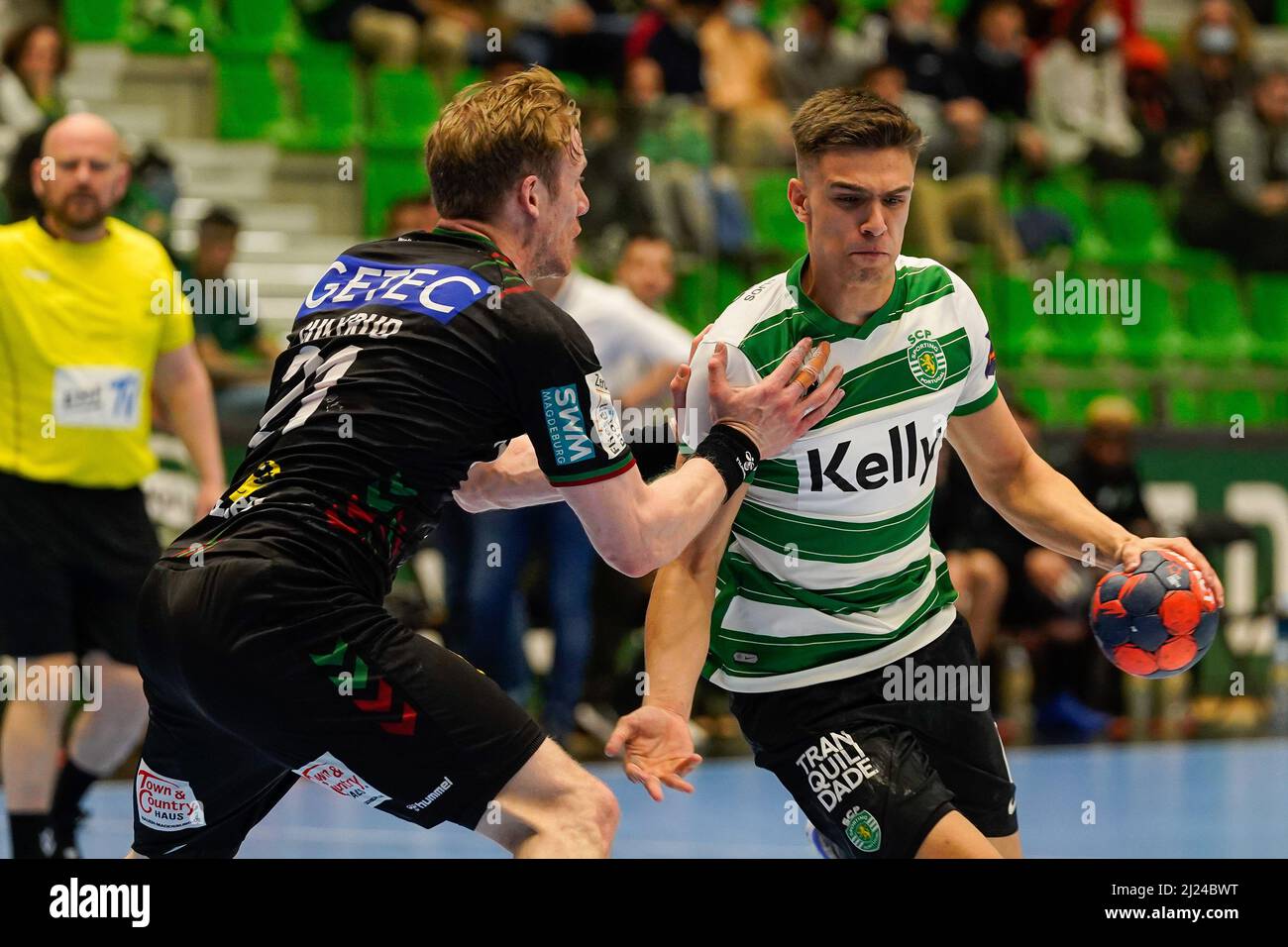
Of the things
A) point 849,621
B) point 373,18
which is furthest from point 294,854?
point 373,18

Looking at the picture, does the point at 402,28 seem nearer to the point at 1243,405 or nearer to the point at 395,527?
the point at 1243,405

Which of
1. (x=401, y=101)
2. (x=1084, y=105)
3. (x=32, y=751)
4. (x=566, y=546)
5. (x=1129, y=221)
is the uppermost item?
(x=1084, y=105)

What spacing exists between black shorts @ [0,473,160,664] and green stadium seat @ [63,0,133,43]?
22.8 ft

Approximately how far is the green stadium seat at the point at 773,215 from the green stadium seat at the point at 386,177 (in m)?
2.30

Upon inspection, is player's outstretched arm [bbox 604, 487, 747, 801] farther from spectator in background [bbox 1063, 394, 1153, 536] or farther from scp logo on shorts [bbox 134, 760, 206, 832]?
spectator in background [bbox 1063, 394, 1153, 536]

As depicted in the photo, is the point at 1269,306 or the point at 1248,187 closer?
the point at 1269,306

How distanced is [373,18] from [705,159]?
2779mm

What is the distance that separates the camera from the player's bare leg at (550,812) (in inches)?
128

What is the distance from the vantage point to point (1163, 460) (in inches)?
435

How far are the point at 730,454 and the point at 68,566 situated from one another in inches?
128

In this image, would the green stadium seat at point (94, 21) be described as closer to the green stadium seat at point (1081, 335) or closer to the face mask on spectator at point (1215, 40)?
the green stadium seat at point (1081, 335)

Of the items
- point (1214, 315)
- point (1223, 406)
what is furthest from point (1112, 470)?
point (1214, 315)

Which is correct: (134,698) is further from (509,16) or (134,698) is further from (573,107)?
(509,16)

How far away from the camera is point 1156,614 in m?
4.01
